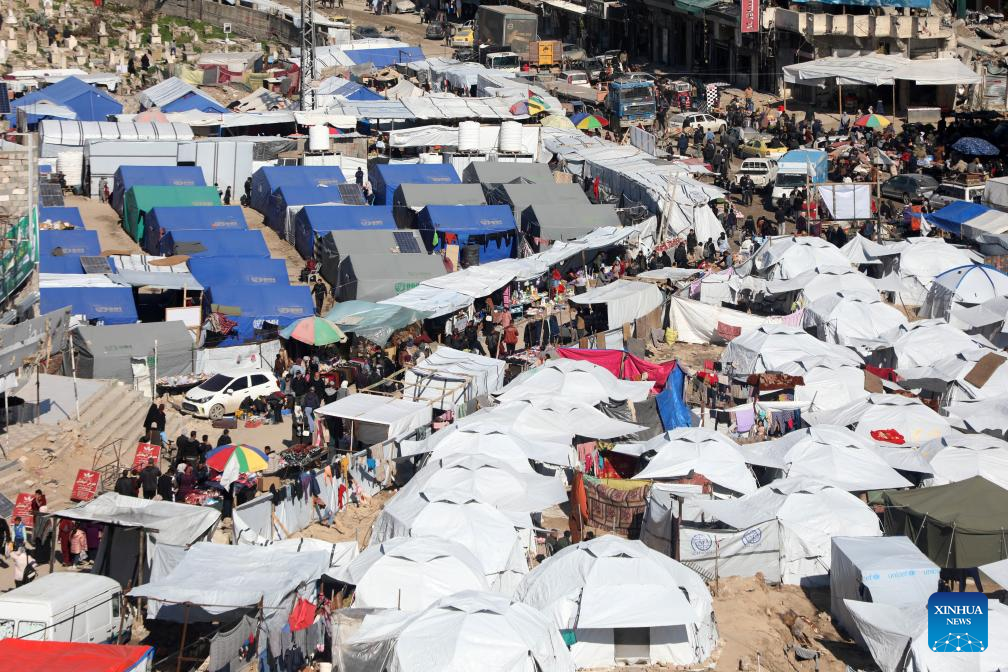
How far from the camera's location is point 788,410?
27.1 metres

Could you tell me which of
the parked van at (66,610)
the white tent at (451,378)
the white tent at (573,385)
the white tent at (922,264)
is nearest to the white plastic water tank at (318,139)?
the white tent at (451,378)

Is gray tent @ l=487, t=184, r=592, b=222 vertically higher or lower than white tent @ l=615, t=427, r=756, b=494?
higher

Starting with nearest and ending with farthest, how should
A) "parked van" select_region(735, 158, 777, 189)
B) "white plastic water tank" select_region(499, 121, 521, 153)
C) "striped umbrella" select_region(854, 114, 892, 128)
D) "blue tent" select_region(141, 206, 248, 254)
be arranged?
"blue tent" select_region(141, 206, 248, 254) → "parked van" select_region(735, 158, 777, 189) → "white plastic water tank" select_region(499, 121, 521, 153) → "striped umbrella" select_region(854, 114, 892, 128)

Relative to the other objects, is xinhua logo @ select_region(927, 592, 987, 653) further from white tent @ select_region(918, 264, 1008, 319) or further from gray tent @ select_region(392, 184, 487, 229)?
gray tent @ select_region(392, 184, 487, 229)

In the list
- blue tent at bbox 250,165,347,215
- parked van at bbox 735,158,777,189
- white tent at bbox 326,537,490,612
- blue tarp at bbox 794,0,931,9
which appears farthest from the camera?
blue tarp at bbox 794,0,931,9

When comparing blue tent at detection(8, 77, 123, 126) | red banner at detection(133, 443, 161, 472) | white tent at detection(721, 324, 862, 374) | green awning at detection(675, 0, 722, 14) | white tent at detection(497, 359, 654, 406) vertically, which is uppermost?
green awning at detection(675, 0, 722, 14)

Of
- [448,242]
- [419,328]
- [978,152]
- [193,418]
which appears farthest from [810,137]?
[193,418]

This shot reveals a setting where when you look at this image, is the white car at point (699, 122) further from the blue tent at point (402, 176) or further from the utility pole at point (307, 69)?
the utility pole at point (307, 69)

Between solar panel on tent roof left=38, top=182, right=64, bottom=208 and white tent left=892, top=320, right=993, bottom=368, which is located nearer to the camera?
white tent left=892, top=320, right=993, bottom=368

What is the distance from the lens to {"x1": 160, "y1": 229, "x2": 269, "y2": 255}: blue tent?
3544 centimetres

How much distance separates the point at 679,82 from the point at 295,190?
23.5m

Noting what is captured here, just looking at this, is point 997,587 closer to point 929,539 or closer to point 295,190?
point 929,539

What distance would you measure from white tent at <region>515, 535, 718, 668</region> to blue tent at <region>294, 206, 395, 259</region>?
20.3 meters

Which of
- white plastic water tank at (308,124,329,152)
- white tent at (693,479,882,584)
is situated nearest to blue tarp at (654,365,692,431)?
white tent at (693,479,882,584)
